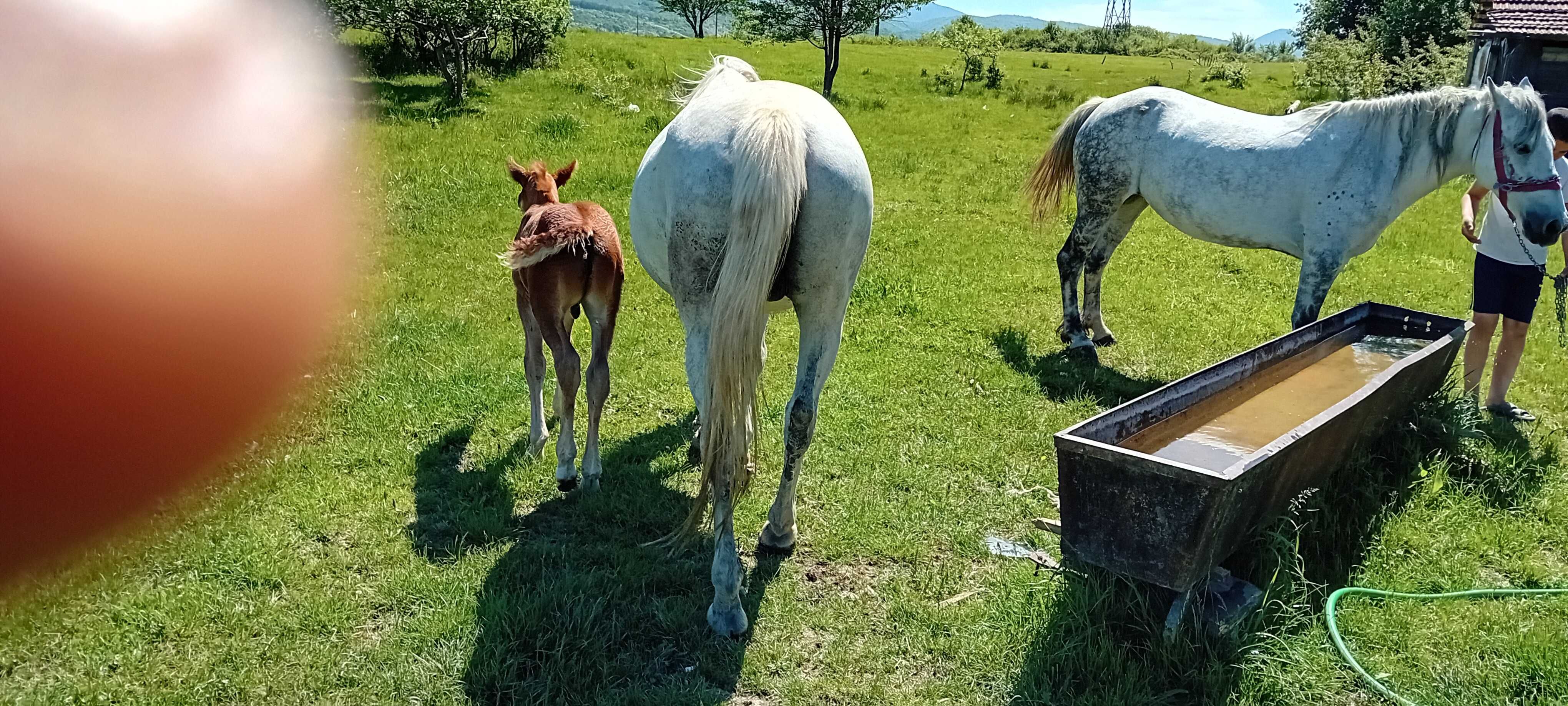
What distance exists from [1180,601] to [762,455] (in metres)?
2.21

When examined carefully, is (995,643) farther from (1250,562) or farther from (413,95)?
(413,95)

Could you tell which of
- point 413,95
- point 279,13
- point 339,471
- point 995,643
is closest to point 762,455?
point 995,643

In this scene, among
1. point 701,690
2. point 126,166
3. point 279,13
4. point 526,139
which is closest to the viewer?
point 126,166

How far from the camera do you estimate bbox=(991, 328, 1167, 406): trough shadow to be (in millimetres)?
5539

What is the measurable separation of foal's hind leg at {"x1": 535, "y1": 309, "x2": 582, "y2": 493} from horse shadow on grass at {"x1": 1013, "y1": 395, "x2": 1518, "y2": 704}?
223 centimetres

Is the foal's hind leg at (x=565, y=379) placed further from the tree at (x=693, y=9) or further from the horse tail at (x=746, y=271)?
the tree at (x=693, y=9)

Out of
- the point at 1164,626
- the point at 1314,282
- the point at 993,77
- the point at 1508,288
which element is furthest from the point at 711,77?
the point at 993,77

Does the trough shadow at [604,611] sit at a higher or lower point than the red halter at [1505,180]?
lower

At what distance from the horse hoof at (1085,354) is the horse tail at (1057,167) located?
127cm

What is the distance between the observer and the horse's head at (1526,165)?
4.44 metres

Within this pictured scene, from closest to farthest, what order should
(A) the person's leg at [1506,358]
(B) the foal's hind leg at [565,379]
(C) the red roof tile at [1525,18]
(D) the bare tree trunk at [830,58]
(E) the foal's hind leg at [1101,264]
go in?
(B) the foal's hind leg at [565,379] < (A) the person's leg at [1506,358] < (E) the foal's hind leg at [1101,264] < (C) the red roof tile at [1525,18] < (D) the bare tree trunk at [830,58]

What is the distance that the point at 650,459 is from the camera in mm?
4449

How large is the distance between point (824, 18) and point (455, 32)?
1020 centimetres

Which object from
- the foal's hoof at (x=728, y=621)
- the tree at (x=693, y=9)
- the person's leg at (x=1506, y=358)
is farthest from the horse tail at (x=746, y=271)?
the tree at (x=693, y=9)
